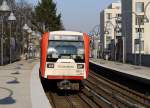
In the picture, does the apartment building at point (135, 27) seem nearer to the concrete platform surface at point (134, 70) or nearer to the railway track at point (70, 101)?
the concrete platform surface at point (134, 70)

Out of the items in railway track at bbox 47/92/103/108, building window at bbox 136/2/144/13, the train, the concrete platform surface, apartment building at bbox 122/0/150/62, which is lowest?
railway track at bbox 47/92/103/108

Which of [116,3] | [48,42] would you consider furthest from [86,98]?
[116,3]

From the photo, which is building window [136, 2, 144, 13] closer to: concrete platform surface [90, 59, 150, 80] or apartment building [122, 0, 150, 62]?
apartment building [122, 0, 150, 62]

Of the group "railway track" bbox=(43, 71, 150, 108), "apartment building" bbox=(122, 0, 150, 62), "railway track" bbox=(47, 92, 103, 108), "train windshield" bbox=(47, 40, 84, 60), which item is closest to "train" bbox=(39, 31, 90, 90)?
"train windshield" bbox=(47, 40, 84, 60)

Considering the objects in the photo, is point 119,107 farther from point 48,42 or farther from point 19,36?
point 19,36

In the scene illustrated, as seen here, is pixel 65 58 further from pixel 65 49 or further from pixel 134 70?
pixel 134 70

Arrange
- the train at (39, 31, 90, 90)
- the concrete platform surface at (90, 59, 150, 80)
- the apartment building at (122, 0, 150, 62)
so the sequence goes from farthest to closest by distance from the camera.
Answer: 1. the apartment building at (122, 0, 150, 62)
2. the concrete platform surface at (90, 59, 150, 80)
3. the train at (39, 31, 90, 90)

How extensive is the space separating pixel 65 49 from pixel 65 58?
534 mm

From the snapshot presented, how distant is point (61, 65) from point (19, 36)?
67201 millimetres

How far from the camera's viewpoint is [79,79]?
85.9ft

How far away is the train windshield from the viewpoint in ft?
84.7

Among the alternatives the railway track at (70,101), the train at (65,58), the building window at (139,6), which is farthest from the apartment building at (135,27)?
the train at (65,58)

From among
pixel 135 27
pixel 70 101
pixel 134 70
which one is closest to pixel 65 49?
pixel 70 101

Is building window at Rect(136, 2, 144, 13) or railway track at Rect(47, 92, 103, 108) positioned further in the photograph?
building window at Rect(136, 2, 144, 13)
